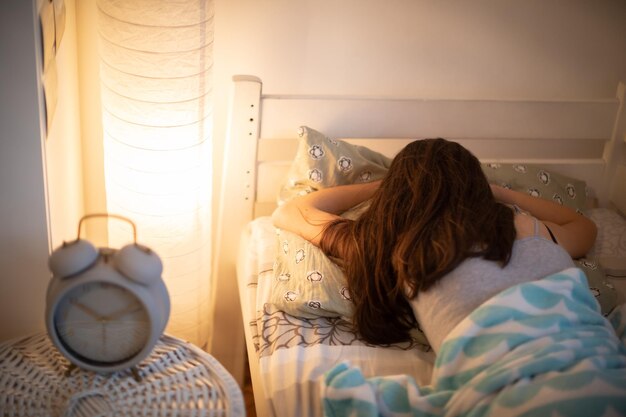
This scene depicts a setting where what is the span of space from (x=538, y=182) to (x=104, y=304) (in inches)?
50.3

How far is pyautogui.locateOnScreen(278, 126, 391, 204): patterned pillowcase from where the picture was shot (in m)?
1.82

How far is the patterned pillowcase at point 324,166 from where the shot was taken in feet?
5.96

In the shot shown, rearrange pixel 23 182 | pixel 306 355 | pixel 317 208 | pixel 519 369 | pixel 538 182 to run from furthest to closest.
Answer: pixel 538 182 → pixel 317 208 → pixel 306 355 → pixel 23 182 → pixel 519 369

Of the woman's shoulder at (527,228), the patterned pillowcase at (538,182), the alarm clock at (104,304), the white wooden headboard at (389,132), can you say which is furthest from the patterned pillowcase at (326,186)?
the alarm clock at (104,304)

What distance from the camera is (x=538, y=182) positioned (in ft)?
6.39

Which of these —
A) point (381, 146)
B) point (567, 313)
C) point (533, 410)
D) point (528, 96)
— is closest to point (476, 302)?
point (567, 313)

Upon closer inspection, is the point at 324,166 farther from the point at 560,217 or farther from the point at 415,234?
the point at 560,217

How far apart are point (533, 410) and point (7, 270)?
100 cm

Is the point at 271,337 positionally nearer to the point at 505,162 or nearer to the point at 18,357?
the point at 18,357

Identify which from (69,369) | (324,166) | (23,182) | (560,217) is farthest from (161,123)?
(560,217)

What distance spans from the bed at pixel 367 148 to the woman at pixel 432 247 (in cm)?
10

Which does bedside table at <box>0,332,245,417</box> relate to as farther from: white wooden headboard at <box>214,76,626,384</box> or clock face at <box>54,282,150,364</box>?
white wooden headboard at <box>214,76,626,384</box>

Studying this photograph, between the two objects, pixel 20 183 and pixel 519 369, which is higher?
pixel 20 183

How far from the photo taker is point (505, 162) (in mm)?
2113
